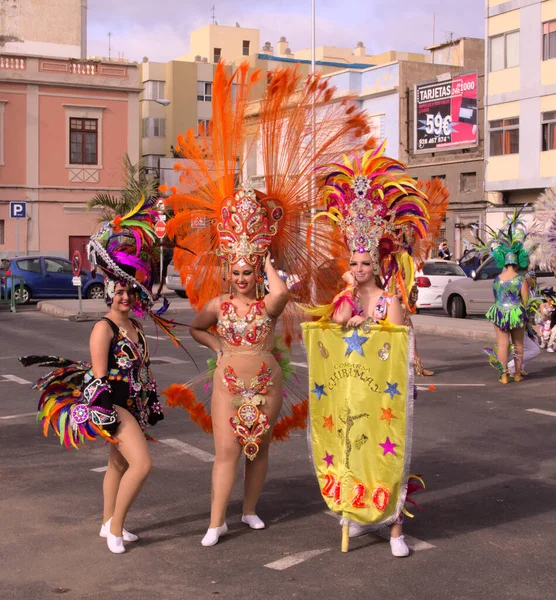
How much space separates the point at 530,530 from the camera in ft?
20.0

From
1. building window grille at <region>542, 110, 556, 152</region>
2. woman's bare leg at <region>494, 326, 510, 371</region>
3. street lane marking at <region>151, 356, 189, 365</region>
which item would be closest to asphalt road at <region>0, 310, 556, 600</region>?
woman's bare leg at <region>494, 326, 510, 371</region>

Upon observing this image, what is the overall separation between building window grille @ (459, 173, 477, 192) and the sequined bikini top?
119 feet

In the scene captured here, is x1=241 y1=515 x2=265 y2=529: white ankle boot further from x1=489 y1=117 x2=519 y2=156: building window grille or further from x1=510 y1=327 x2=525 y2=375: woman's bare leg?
x1=489 y1=117 x2=519 y2=156: building window grille

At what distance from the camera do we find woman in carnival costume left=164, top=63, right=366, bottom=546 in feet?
18.8

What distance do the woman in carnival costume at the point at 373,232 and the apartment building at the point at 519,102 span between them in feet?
103

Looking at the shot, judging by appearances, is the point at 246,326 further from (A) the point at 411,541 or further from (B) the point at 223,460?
(A) the point at 411,541

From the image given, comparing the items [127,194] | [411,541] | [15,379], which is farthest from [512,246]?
[127,194]

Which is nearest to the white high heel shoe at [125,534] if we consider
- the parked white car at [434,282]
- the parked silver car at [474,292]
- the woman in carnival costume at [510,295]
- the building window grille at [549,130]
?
the woman in carnival costume at [510,295]

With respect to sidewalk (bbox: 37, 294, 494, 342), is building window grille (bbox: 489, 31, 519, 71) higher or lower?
higher

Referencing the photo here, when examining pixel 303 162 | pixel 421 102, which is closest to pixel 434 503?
pixel 303 162

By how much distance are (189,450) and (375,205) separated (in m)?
3.38

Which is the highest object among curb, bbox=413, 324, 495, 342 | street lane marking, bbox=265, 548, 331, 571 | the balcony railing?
the balcony railing

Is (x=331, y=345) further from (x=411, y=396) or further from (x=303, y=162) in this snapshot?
(x=303, y=162)

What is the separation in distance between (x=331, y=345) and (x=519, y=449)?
3510mm
